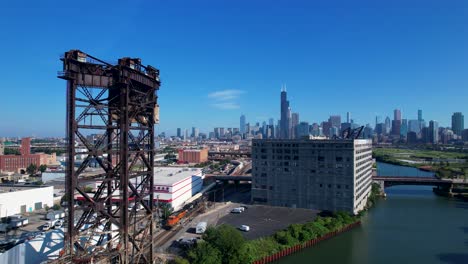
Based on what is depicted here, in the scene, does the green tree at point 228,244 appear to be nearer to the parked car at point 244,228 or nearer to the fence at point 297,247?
the fence at point 297,247

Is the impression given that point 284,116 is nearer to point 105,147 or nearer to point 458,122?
point 458,122

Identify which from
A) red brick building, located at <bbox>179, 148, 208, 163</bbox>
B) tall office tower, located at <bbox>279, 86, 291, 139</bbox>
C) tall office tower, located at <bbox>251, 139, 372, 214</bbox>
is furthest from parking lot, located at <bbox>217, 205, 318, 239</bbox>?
tall office tower, located at <bbox>279, 86, 291, 139</bbox>

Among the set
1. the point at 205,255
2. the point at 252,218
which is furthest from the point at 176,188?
the point at 205,255

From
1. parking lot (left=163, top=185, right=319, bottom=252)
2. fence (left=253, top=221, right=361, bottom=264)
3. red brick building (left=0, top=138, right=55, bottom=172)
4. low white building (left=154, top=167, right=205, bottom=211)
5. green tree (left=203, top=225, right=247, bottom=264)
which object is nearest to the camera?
green tree (left=203, top=225, right=247, bottom=264)

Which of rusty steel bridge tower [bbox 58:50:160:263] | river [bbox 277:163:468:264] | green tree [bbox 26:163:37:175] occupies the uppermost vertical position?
rusty steel bridge tower [bbox 58:50:160:263]

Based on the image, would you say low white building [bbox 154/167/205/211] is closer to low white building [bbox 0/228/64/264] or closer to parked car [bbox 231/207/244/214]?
parked car [bbox 231/207/244/214]

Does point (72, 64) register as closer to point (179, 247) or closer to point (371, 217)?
point (179, 247)

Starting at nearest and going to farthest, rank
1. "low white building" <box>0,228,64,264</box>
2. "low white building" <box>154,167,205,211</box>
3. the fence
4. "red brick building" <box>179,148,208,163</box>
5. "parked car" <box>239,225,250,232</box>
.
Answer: "low white building" <box>0,228,64,264</box> → the fence → "parked car" <box>239,225,250,232</box> → "low white building" <box>154,167,205,211</box> → "red brick building" <box>179,148,208,163</box>
